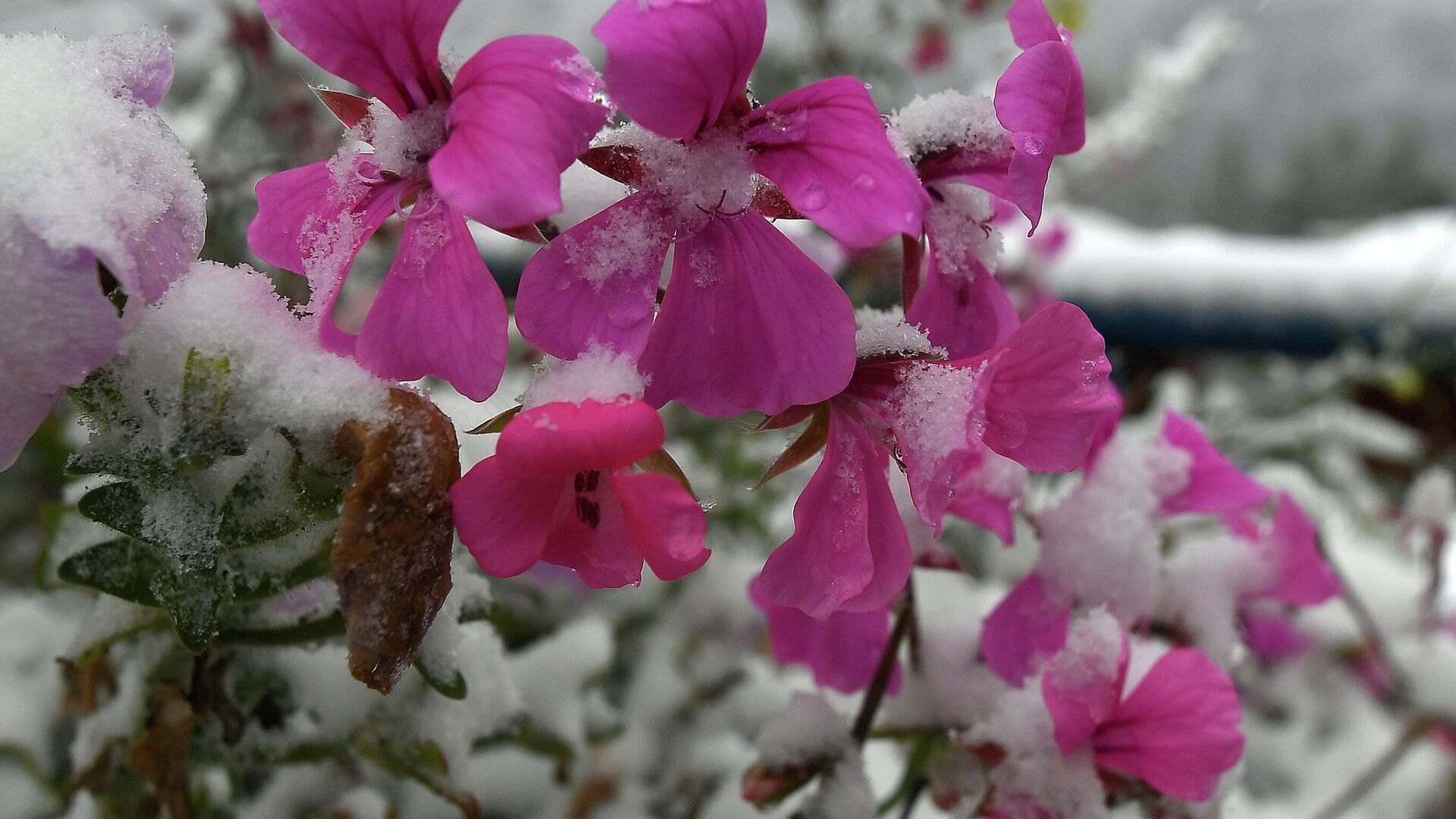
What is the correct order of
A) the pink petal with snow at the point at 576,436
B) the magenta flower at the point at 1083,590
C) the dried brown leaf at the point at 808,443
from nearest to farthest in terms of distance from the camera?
1. the pink petal with snow at the point at 576,436
2. the dried brown leaf at the point at 808,443
3. the magenta flower at the point at 1083,590

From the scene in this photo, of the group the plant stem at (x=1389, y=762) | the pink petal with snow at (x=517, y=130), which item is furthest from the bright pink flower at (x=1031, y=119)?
the plant stem at (x=1389, y=762)

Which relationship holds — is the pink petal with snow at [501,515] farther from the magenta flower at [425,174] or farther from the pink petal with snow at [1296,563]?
the pink petal with snow at [1296,563]

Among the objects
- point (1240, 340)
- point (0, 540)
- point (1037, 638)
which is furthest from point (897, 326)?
point (1240, 340)

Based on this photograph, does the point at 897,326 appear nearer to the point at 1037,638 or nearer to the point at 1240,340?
the point at 1037,638

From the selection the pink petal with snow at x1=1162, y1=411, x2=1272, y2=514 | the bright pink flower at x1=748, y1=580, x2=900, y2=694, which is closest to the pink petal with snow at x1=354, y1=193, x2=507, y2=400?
the bright pink flower at x1=748, y1=580, x2=900, y2=694

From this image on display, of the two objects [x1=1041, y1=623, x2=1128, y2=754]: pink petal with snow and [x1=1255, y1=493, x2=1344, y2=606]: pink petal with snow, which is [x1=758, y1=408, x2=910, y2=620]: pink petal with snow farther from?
[x1=1255, y1=493, x2=1344, y2=606]: pink petal with snow

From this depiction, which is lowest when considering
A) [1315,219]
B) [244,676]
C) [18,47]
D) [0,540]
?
[1315,219]
